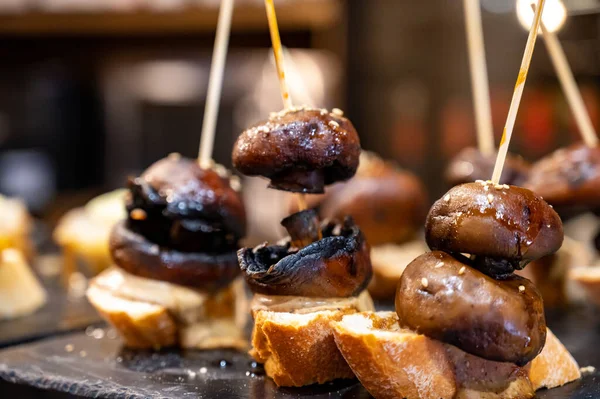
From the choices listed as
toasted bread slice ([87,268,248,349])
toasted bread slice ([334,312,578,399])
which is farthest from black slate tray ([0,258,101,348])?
toasted bread slice ([334,312,578,399])

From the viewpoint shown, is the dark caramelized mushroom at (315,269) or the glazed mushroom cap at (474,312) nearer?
the glazed mushroom cap at (474,312)

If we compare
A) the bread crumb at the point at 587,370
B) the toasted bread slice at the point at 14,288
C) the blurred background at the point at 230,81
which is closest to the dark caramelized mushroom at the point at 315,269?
the bread crumb at the point at 587,370

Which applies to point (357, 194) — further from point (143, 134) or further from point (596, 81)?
point (143, 134)

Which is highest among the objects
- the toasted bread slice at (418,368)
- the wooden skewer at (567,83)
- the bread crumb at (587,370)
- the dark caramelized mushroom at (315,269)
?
the wooden skewer at (567,83)

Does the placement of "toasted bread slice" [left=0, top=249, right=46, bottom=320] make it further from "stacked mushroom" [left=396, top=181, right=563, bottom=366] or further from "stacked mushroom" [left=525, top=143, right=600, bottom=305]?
"stacked mushroom" [left=525, top=143, right=600, bottom=305]

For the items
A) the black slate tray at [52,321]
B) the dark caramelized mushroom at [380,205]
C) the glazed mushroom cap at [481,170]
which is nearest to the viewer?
the black slate tray at [52,321]

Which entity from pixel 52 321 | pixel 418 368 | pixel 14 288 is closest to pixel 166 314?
pixel 52 321

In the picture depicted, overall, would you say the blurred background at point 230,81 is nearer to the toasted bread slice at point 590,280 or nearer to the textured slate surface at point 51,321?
the textured slate surface at point 51,321

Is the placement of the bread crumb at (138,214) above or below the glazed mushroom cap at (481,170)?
below
